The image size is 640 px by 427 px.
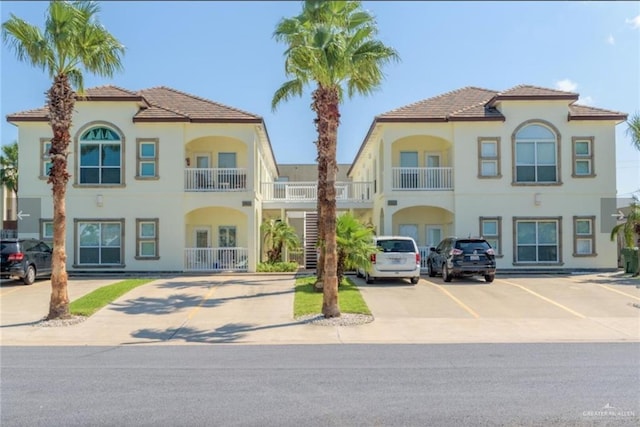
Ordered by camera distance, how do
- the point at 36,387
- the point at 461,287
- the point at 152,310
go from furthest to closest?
1. the point at 461,287
2. the point at 152,310
3. the point at 36,387

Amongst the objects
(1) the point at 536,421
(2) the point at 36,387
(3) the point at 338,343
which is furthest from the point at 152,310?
(1) the point at 536,421

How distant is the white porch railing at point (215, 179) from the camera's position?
25.1 m

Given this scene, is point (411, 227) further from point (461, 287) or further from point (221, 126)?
point (221, 126)

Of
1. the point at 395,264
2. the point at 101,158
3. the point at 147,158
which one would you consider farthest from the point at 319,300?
the point at 101,158

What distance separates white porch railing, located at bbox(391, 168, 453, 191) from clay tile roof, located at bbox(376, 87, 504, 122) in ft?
7.44

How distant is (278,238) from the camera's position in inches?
1053

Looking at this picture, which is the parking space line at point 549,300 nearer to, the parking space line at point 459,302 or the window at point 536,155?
the parking space line at point 459,302

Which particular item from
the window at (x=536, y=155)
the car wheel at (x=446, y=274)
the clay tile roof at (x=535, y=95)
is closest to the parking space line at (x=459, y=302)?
the car wheel at (x=446, y=274)

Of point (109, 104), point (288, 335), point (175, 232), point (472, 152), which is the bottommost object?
point (288, 335)

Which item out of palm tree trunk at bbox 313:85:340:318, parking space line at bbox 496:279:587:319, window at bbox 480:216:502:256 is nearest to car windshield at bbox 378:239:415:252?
parking space line at bbox 496:279:587:319

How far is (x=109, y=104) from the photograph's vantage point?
2450 centimetres

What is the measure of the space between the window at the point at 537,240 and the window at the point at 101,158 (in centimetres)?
1759

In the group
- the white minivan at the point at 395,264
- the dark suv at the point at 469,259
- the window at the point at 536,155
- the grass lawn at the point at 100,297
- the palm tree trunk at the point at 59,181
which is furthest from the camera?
the window at the point at 536,155

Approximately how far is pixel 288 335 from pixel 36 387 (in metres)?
5.83
